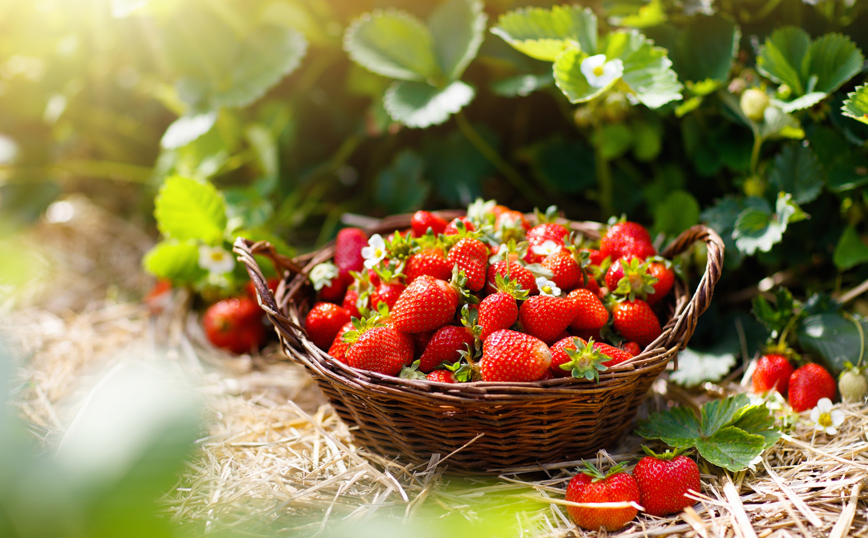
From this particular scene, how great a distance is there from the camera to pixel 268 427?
1.33 meters

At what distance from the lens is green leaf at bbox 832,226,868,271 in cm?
138

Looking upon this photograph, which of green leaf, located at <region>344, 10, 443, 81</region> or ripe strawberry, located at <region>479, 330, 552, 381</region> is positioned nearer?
ripe strawberry, located at <region>479, 330, 552, 381</region>

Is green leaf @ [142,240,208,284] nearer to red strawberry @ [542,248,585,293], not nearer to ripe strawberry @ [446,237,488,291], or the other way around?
ripe strawberry @ [446,237,488,291]

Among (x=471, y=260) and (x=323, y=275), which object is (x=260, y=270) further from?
(x=471, y=260)

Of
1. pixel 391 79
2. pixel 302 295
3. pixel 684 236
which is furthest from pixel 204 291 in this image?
pixel 684 236

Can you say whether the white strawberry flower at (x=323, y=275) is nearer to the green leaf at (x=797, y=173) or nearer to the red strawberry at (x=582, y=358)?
the red strawberry at (x=582, y=358)

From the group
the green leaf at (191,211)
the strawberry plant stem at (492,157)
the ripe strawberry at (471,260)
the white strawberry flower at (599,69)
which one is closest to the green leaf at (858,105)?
the white strawberry flower at (599,69)

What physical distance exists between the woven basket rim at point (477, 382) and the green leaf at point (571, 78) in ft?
1.23

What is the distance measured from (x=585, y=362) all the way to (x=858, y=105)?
78cm

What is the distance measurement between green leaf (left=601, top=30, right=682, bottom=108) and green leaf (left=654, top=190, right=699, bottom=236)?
12.4 inches

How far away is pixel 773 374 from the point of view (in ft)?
4.26

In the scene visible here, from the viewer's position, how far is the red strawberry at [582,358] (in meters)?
0.97

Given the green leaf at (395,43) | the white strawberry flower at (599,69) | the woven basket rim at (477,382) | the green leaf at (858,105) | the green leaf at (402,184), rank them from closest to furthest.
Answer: the woven basket rim at (477,382) < the green leaf at (858,105) < the white strawberry flower at (599,69) < the green leaf at (395,43) < the green leaf at (402,184)

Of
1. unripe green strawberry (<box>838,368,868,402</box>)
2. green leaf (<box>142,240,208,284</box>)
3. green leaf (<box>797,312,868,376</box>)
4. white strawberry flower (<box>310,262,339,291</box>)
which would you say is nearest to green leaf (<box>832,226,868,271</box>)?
green leaf (<box>797,312,868,376</box>)
